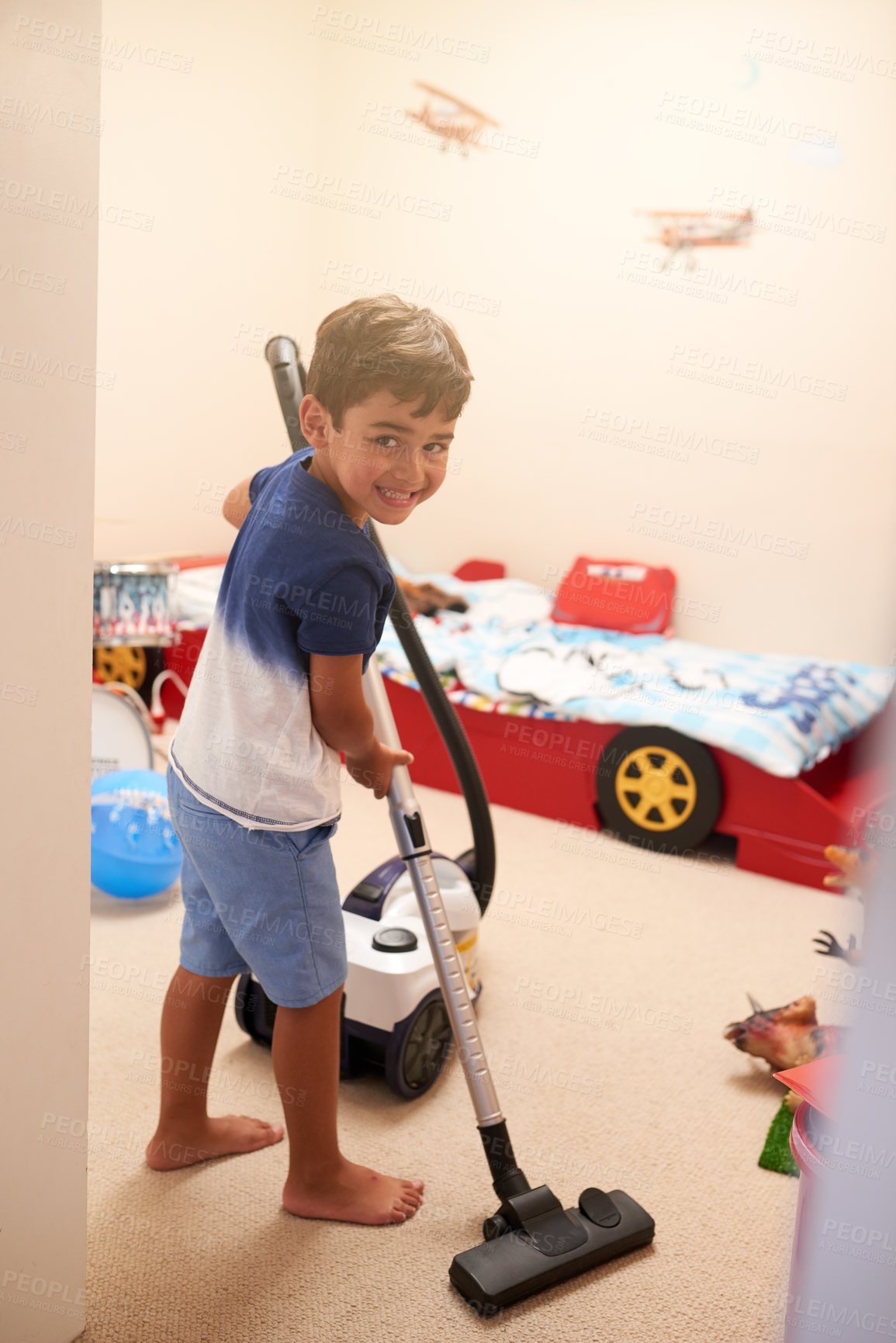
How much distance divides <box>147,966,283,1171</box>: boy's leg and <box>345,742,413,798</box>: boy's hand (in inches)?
14.0

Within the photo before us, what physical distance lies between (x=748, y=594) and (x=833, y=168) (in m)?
1.48

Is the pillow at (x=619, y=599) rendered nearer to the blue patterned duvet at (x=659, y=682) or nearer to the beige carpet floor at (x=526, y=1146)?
the blue patterned duvet at (x=659, y=682)

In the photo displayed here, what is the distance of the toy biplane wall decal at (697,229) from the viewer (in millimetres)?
3867


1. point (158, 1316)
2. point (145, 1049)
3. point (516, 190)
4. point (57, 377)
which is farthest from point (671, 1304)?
point (516, 190)

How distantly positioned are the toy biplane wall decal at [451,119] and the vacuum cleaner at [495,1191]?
10.9 ft

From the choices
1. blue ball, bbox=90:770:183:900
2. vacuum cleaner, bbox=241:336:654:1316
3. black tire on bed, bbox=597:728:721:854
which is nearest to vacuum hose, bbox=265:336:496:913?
vacuum cleaner, bbox=241:336:654:1316

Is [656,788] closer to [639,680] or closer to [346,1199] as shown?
[639,680]

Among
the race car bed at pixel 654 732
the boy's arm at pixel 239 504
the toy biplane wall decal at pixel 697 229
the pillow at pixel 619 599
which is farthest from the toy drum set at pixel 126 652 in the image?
the toy biplane wall decal at pixel 697 229

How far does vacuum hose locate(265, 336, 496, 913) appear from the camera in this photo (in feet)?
4.61

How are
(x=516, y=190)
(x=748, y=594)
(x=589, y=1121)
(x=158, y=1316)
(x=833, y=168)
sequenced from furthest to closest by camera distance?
1. (x=516, y=190)
2. (x=748, y=594)
3. (x=833, y=168)
4. (x=589, y=1121)
5. (x=158, y=1316)

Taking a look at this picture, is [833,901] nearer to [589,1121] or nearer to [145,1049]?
[589,1121]

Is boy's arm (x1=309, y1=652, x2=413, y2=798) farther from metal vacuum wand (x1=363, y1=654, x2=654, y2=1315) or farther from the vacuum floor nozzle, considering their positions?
the vacuum floor nozzle

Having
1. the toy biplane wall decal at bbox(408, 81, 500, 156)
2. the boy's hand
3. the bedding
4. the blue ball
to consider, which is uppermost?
the toy biplane wall decal at bbox(408, 81, 500, 156)

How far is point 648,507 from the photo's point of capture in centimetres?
413
